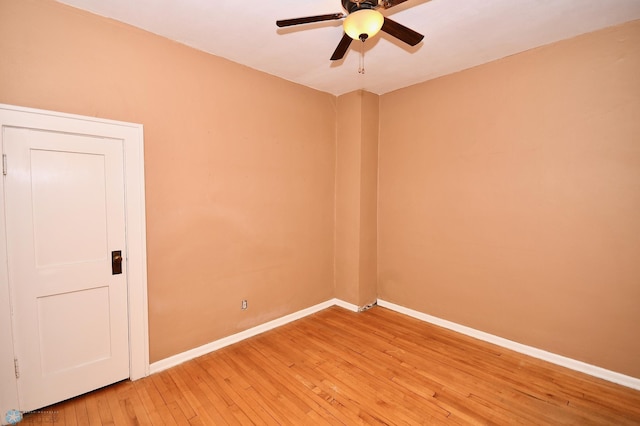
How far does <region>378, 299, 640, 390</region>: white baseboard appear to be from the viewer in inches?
99.0

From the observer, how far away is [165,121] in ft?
8.79

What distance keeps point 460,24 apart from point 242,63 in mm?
2123

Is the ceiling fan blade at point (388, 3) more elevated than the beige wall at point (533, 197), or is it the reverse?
the ceiling fan blade at point (388, 3)

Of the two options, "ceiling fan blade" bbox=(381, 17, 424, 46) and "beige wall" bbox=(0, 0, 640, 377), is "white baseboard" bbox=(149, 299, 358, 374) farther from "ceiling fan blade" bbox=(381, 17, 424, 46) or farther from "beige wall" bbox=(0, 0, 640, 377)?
"ceiling fan blade" bbox=(381, 17, 424, 46)

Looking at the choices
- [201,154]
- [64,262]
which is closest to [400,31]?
[201,154]

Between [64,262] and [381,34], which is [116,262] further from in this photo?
[381,34]

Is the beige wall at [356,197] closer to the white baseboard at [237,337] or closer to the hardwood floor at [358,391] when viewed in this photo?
the white baseboard at [237,337]

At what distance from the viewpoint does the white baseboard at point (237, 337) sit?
8.94 ft

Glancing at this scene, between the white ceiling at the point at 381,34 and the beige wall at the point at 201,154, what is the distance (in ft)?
0.73

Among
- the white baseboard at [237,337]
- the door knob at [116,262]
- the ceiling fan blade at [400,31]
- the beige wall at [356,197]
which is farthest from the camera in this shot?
the beige wall at [356,197]

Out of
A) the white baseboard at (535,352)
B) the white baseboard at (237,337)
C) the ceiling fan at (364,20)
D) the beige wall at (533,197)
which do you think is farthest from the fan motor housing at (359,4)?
the white baseboard at (535,352)

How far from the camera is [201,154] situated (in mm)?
2916

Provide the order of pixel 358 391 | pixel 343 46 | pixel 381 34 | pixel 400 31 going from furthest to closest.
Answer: pixel 381 34, pixel 358 391, pixel 343 46, pixel 400 31

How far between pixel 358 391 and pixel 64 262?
2.50 metres
